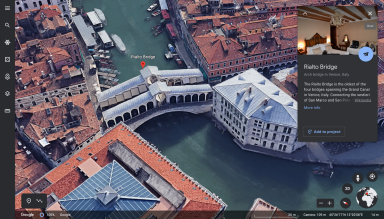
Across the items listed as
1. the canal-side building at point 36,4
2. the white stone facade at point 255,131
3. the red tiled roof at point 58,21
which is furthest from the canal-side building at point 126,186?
the canal-side building at point 36,4

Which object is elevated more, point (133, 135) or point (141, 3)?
point (141, 3)

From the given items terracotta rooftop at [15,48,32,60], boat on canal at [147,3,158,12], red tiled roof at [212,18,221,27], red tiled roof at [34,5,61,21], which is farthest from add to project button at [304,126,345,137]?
boat on canal at [147,3,158,12]

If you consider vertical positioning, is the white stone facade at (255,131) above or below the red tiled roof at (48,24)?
below

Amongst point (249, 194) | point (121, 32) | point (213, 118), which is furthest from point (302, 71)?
point (121, 32)

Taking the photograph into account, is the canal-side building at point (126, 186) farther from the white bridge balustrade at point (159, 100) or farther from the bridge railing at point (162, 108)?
the bridge railing at point (162, 108)

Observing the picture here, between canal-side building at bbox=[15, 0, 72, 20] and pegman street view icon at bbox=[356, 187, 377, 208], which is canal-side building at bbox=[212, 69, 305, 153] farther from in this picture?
canal-side building at bbox=[15, 0, 72, 20]

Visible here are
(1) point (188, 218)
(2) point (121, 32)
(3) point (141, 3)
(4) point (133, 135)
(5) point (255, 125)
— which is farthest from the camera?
(3) point (141, 3)

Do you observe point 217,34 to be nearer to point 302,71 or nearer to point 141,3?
point 141,3
